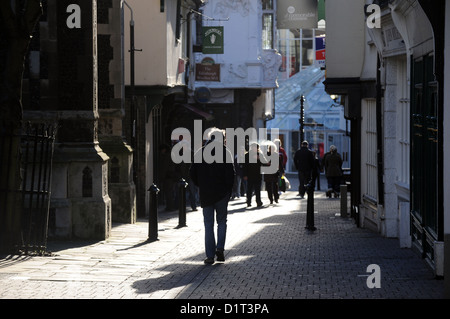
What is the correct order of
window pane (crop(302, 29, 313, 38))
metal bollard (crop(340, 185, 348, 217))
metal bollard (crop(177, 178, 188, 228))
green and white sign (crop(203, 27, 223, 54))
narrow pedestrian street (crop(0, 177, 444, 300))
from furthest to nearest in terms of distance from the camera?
window pane (crop(302, 29, 313, 38)), green and white sign (crop(203, 27, 223, 54)), metal bollard (crop(340, 185, 348, 217)), metal bollard (crop(177, 178, 188, 228)), narrow pedestrian street (crop(0, 177, 444, 300))

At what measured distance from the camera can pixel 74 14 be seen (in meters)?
15.4

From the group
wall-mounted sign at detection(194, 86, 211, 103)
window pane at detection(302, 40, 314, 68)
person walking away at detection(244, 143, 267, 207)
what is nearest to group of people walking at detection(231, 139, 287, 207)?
person walking away at detection(244, 143, 267, 207)

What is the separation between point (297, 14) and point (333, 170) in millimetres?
5506

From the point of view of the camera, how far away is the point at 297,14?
32750 mm

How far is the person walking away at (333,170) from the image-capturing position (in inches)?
1232

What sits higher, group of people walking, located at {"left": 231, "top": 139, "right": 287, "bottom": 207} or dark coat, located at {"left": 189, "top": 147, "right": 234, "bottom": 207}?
dark coat, located at {"left": 189, "top": 147, "right": 234, "bottom": 207}

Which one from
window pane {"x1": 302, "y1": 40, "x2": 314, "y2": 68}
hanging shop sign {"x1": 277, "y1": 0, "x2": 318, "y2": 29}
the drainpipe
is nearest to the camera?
the drainpipe

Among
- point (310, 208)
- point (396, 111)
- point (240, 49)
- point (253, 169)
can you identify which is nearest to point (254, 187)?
point (253, 169)

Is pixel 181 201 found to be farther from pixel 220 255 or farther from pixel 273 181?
pixel 273 181

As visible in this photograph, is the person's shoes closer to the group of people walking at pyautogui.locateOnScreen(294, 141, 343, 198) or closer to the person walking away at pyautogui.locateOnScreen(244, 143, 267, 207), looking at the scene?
the person walking away at pyautogui.locateOnScreen(244, 143, 267, 207)

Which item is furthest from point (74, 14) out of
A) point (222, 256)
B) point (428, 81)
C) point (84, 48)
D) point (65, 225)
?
point (428, 81)

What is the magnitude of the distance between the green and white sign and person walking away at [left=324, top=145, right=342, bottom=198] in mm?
5746

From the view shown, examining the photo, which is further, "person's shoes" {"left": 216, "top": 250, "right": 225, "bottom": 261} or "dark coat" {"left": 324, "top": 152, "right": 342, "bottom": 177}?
"dark coat" {"left": 324, "top": 152, "right": 342, "bottom": 177}

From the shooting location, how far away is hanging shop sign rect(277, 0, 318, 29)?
32344mm
